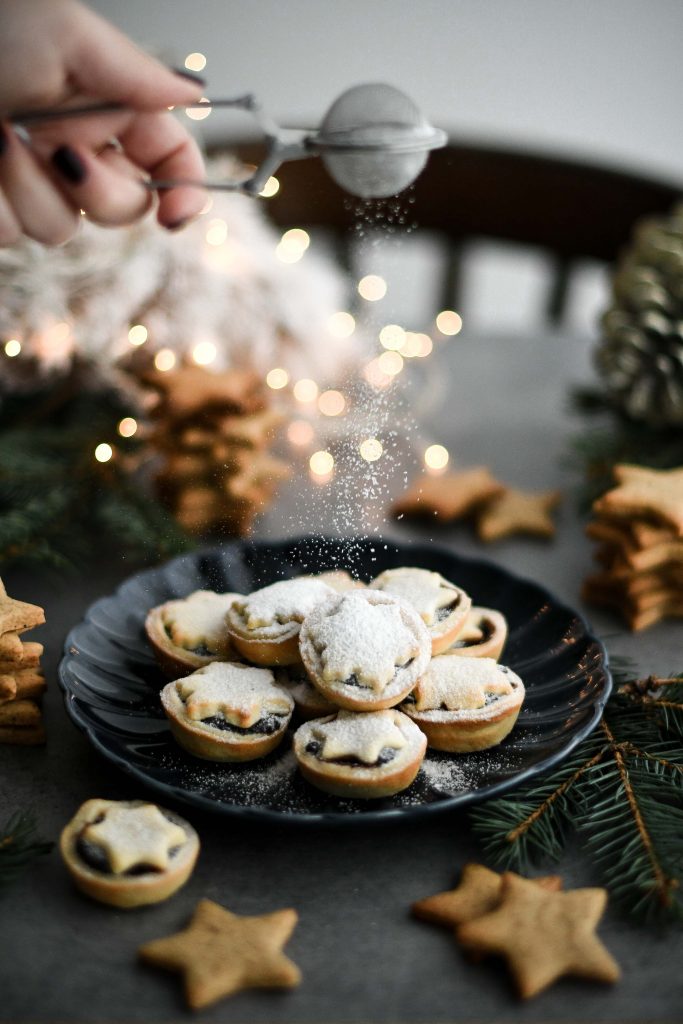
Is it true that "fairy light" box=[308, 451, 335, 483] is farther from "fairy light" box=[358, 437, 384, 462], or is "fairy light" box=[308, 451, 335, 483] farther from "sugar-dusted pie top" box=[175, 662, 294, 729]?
"sugar-dusted pie top" box=[175, 662, 294, 729]

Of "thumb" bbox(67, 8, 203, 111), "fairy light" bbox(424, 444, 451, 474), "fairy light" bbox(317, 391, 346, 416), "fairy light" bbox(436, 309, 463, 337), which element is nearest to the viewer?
"thumb" bbox(67, 8, 203, 111)

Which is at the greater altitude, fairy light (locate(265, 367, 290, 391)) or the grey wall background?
the grey wall background

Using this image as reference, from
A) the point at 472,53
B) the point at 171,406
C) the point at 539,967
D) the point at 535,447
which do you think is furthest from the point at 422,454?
the point at 472,53

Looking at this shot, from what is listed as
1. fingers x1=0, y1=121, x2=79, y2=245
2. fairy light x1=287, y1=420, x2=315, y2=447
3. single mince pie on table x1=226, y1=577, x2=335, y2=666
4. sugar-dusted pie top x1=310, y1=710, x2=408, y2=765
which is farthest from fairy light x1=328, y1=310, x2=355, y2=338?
sugar-dusted pie top x1=310, y1=710, x2=408, y2=765

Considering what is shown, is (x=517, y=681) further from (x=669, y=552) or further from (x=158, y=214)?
(x=158, y=214)

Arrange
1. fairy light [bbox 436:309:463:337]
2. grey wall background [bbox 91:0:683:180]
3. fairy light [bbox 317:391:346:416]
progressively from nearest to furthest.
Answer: fairy light [bbox 317:391:346:416], fairy light [bbox 436:309:463:337], grey wall background [bbox 91:0:683:180]

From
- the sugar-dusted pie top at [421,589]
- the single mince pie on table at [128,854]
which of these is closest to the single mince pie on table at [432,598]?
the sugar-dusted pie top at [421,589]

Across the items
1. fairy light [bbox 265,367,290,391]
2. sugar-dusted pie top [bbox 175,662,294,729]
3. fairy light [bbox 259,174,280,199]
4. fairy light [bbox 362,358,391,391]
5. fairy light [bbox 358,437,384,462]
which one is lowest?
fairy light [bbox 265,367,290,391]

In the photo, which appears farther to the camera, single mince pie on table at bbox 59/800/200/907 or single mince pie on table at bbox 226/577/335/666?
single mince pie on table at bbox 226/577/335/666

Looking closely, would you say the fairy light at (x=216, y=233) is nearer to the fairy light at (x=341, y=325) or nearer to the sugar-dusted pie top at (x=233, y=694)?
the fairy light at (x=341, y=325)

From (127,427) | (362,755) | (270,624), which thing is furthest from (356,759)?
(127,427)
